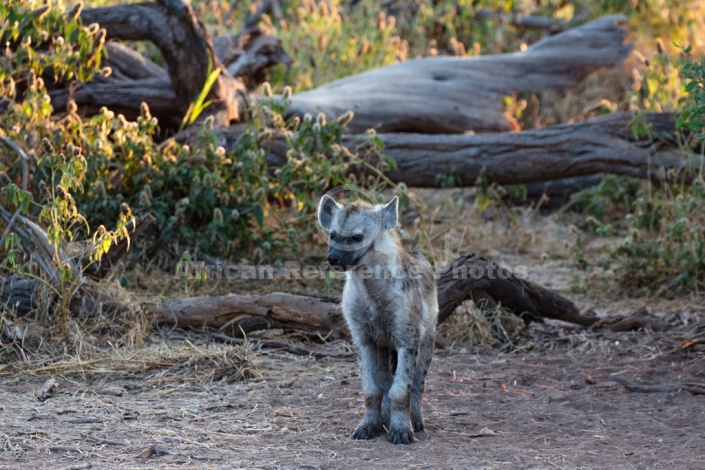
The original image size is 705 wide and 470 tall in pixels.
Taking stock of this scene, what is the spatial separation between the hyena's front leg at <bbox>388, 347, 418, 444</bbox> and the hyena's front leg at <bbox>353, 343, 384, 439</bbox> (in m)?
0.09

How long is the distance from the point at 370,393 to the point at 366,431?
6.5 inches

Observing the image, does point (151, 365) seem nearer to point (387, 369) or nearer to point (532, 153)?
point (387, 369)

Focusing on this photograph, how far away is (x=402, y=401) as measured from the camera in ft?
12.9

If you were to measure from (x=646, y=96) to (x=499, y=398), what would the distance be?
207 inches

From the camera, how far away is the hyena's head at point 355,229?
405cm

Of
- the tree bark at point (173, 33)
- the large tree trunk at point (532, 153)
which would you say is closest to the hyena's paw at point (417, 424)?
the large tree trunk at point (532, 153)

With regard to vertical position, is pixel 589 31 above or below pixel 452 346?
above

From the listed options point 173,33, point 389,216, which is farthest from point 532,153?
point 389,216

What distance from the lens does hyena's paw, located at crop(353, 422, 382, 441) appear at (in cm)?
401

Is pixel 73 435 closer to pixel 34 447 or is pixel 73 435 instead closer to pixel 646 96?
pixel 34 447

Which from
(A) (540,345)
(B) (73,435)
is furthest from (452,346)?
(B) (73,435)

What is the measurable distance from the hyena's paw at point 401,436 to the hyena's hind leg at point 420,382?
173 millimetres

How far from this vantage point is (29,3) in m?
5.75

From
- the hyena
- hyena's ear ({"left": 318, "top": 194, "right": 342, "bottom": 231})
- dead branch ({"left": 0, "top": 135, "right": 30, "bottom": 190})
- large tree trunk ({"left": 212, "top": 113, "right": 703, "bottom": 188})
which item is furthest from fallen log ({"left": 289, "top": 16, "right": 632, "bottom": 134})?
the hyena
